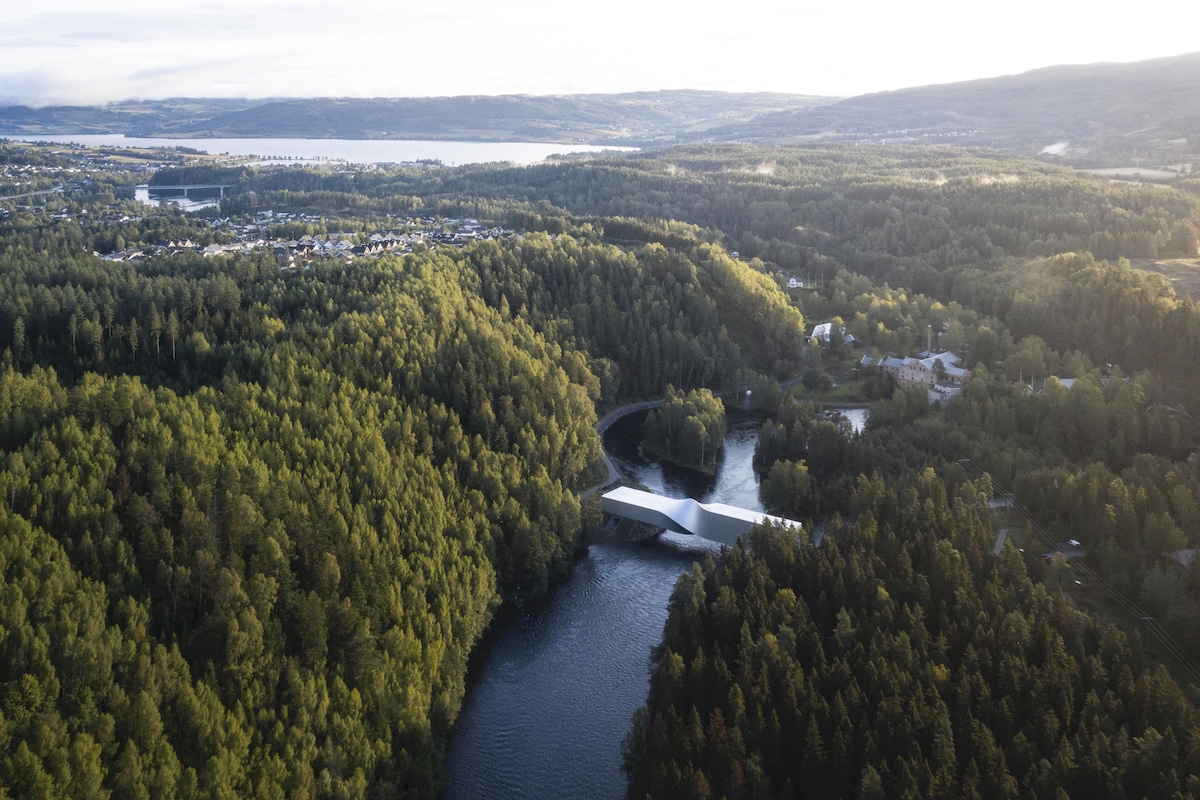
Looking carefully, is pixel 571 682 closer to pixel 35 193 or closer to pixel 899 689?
pixel 899 689

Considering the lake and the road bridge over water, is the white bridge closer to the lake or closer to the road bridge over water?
the road bridge over water

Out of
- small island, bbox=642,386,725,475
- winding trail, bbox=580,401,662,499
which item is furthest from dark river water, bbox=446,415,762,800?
small island, bbox=642,386,725,475

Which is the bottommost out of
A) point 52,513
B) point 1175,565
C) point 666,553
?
point 666,553

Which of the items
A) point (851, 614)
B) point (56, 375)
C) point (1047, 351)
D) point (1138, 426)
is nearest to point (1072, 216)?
point (1047, 351)

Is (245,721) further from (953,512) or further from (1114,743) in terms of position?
(953,512)

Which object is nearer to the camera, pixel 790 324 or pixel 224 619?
pixel 224 619

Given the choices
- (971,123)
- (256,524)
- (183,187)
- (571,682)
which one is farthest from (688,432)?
(971,123)
